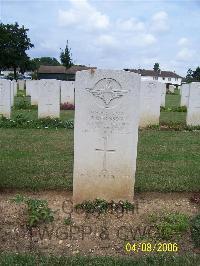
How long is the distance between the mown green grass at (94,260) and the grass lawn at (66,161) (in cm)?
203

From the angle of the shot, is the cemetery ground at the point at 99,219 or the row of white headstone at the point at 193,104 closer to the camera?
the cemetery ground at the point at 99,219

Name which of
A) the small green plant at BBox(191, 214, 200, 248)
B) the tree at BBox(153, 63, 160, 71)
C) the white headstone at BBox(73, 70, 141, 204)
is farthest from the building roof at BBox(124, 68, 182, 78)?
the small green plant at BBox(191, 214, 200, 248)

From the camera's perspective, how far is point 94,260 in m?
4.30

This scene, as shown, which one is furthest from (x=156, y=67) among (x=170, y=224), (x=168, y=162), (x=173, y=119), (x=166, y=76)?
(x=170, y=224)

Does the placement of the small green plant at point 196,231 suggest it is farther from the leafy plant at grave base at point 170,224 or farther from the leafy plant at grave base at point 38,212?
the leafy plant at grave base at point 38,212

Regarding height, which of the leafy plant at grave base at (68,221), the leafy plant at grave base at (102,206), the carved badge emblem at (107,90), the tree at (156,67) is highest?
the tree at (156,67)

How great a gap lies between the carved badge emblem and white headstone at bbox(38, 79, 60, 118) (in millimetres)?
9669

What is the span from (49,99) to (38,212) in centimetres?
1026

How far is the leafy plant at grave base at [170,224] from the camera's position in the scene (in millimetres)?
4926

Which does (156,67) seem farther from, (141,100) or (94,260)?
(94,260)

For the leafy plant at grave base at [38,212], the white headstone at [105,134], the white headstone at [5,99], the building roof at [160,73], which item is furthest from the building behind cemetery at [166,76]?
the leafy plant at grave base at [38,212]

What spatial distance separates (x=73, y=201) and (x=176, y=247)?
65.1 inches

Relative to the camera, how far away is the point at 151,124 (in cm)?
1431

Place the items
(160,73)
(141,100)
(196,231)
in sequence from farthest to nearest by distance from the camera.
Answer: (160,73) → (141,100) → (196,231)
